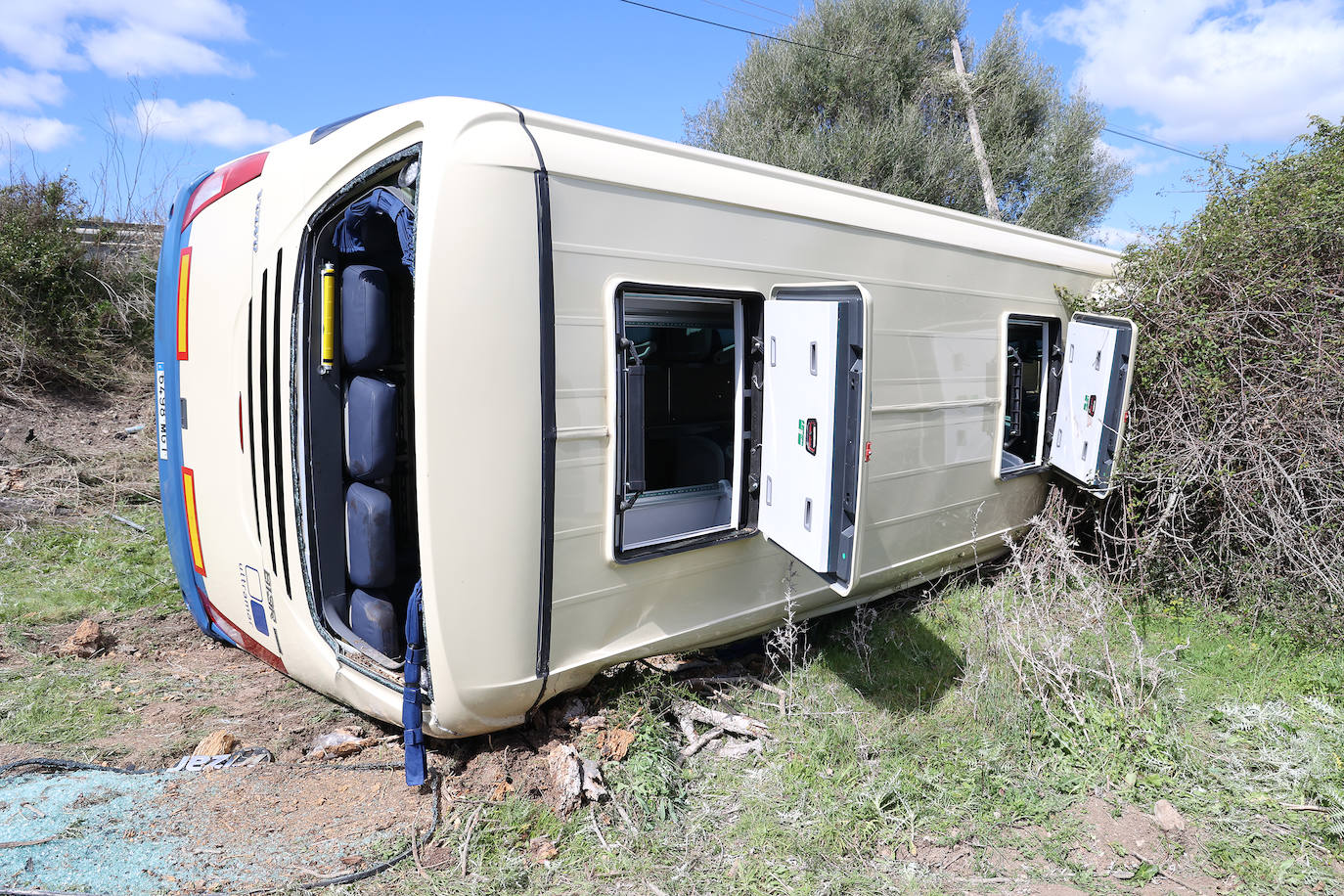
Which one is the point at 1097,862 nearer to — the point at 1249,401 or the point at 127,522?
the point at 1249,401

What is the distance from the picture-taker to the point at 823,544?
3.05 meters

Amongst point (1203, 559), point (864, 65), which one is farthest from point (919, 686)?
point (864, 65)

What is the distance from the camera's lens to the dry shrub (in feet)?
11.8

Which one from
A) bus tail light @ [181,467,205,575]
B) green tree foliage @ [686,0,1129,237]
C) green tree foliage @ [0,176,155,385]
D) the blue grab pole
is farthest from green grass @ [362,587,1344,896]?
green tree foliage @ [686,0,1129,237]

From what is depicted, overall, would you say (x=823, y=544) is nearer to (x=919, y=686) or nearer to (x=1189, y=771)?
(x=919, y=686)

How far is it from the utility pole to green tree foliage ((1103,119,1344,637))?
9.31 m

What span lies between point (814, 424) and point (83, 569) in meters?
5.24

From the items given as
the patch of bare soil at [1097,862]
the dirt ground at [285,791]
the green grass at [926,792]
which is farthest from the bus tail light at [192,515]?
the patch of bare soil at [1097,862]

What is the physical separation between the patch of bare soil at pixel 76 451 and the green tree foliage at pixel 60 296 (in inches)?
12.0

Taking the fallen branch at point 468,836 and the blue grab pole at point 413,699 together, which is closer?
the fallen branch at point 468,836

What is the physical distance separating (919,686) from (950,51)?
1571cm

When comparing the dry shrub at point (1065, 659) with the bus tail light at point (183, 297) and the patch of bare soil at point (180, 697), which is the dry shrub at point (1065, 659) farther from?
the bus tail light at point (183, 297)

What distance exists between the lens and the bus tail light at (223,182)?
3.38 m

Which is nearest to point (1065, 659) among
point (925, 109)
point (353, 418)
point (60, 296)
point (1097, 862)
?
point (1097, 862)
